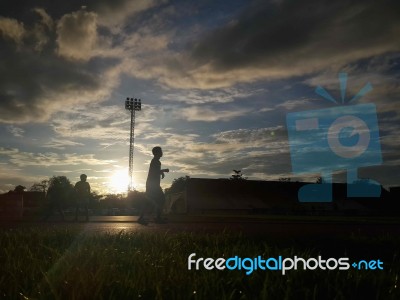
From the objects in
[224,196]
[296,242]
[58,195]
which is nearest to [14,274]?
[296,242]

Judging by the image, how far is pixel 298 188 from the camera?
6325 cm

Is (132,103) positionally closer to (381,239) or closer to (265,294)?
(381,239)

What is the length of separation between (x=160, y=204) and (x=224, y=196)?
4511cm

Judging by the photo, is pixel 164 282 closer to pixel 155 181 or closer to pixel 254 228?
pixel 254 228

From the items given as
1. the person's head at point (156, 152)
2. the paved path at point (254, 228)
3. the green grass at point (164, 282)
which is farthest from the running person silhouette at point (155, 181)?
the green grass at point (164, 282)

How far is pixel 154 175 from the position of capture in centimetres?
1136

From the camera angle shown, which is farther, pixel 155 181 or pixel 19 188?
pixel 19 188

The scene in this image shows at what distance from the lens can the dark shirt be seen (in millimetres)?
11336


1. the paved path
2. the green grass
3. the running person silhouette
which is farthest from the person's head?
the green grass

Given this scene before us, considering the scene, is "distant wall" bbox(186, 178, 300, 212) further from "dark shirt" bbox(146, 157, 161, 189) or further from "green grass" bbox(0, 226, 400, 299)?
"green grass" bbox(0, 226, 400, 299)

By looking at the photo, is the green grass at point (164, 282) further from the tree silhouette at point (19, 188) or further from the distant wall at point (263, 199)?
the distant wall at point (263, 199)

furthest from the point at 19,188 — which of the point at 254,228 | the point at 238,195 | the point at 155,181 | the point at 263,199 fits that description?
the point at 263,199

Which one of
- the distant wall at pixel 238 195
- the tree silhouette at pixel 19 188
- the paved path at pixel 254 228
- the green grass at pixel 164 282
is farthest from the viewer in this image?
the distant wall at pixel 238 195

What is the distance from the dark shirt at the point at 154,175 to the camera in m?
11.3
